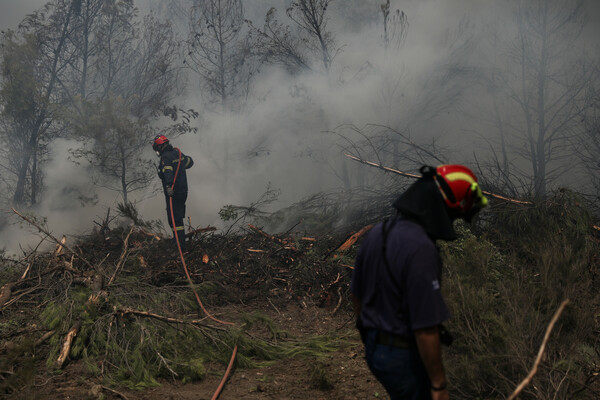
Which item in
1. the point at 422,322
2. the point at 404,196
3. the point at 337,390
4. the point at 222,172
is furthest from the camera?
the point at 222,172

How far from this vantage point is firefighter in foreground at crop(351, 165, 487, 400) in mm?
1776

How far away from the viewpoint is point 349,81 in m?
14.6

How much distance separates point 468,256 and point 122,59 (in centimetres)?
1307

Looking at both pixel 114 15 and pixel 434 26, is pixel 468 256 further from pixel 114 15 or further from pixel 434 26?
pixel 114 15

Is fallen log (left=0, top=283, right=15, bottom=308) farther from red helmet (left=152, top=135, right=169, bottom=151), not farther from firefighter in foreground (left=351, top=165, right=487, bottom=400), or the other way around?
firefighter in foreground (left=351, top=165, right=487, bottom=400)

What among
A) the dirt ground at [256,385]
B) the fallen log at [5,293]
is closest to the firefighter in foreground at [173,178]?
the fallen log at [5,293]

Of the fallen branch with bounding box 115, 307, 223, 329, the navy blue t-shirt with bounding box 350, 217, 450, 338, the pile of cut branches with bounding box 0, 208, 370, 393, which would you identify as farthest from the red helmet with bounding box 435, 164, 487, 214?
the fallen branch with bounding box 115, 307, 223, 329

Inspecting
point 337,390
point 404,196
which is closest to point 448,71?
point 337,390

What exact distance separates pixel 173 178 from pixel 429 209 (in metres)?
7.01

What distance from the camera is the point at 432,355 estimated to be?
1.78 m

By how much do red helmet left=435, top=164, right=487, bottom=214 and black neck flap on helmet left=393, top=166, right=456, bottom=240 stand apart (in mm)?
28

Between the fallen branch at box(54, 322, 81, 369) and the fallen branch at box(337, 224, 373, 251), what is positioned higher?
the fallen branch at box(337, 224, 373, 251)

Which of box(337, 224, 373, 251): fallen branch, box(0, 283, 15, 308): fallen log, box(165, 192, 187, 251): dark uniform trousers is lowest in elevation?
box(0, 283, 15, 308): fallen log

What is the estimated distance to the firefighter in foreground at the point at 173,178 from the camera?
8227mm
